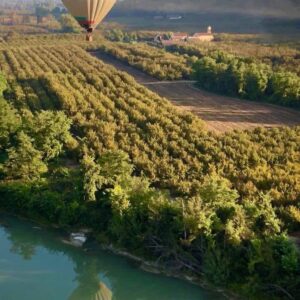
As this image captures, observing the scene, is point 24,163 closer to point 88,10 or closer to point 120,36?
point 88,10

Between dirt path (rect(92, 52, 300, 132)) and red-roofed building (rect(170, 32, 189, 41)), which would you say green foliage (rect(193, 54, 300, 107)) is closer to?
dirt path (rect(92, 52, 300, 132))

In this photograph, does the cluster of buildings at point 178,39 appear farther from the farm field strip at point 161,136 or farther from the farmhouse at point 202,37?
the farm field strip at point 161,136

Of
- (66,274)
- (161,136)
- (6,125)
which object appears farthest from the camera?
(161,136)

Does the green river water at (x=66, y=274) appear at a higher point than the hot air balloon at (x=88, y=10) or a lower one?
lower

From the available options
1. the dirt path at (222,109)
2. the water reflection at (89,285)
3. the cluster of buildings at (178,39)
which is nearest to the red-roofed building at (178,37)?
the cluster of buildings at (178,39)

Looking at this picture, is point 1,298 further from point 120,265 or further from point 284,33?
point 284,33

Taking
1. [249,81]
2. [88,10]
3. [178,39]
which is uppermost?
[88,10]

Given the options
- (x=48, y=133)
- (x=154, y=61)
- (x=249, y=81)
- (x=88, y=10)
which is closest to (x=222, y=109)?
(x=249, y=81)
